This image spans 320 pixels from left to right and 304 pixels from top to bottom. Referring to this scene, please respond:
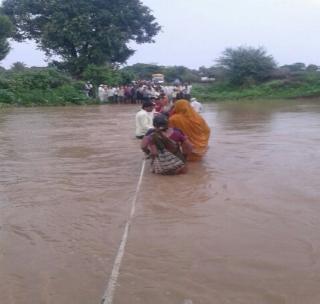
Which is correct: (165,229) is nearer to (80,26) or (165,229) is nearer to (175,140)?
(175,140)

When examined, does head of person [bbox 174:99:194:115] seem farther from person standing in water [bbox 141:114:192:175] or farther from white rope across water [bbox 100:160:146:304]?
white rope across water [bbox 100:160:146:304]

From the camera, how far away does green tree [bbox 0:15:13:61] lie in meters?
32.2

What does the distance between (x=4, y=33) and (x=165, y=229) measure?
3058 centimetres

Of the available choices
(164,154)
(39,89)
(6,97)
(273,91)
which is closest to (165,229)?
(164,154)

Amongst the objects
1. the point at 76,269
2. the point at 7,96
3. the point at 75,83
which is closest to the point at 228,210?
the point at 76,269

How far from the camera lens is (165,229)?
520 cm

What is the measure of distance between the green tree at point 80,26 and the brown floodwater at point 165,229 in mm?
26783

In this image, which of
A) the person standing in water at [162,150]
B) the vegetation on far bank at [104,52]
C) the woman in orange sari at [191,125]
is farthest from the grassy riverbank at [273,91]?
the person standing in water at [162,150]

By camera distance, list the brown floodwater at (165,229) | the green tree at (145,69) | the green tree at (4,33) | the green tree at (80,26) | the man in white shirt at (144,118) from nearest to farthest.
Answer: the brown floodwater at (165,229) < the man in white shirt at (144,118) < the green tree at (4,33) < the green tree at (80,26) < the green tree at (145,69)

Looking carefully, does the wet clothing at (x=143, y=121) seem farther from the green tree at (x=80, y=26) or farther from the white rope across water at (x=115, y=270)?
the green tree at (x=80, y=26)

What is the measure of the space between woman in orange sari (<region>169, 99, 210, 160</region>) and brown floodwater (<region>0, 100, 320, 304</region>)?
333 mm

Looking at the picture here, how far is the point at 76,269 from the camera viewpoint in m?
4.21

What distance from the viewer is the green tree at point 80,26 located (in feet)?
116

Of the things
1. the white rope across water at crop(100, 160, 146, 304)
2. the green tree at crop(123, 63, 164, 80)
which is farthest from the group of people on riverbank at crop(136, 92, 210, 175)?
the green tree at crop(123, 63, 164, 80)
